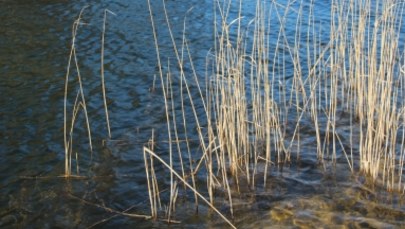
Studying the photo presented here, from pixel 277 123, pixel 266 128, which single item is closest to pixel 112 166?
pixel 266 128

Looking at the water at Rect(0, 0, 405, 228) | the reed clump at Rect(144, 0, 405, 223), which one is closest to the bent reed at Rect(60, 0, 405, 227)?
the reed clump at Rect(144, 0, 405, 223)

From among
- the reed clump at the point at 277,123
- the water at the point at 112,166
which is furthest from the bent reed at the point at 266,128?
the water at the point at 112,166

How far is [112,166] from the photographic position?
23.8 feet

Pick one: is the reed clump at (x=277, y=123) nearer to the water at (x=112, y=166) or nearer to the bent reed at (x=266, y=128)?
the bent reed at (x=266, y=128)

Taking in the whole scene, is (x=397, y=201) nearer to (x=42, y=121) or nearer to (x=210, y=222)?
(x=210, y=222)

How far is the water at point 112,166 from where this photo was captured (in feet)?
19.7

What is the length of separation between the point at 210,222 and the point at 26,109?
4.67 metres

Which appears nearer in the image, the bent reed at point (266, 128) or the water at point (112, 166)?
the water at point (112, 166)

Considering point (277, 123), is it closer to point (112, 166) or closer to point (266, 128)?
point (266, 128)

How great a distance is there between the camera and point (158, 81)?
10.6 meters

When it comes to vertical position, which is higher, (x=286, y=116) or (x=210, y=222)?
(x=286, y=116)

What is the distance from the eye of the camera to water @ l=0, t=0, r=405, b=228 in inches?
237

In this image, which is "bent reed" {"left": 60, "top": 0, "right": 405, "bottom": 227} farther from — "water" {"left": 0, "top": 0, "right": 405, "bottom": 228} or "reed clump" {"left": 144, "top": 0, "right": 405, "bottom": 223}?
"water" {"left": 0, "top": 0, "right": 405, "bottom": 228}

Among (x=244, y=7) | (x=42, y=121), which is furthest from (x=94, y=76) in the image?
(x=244, y=7)
